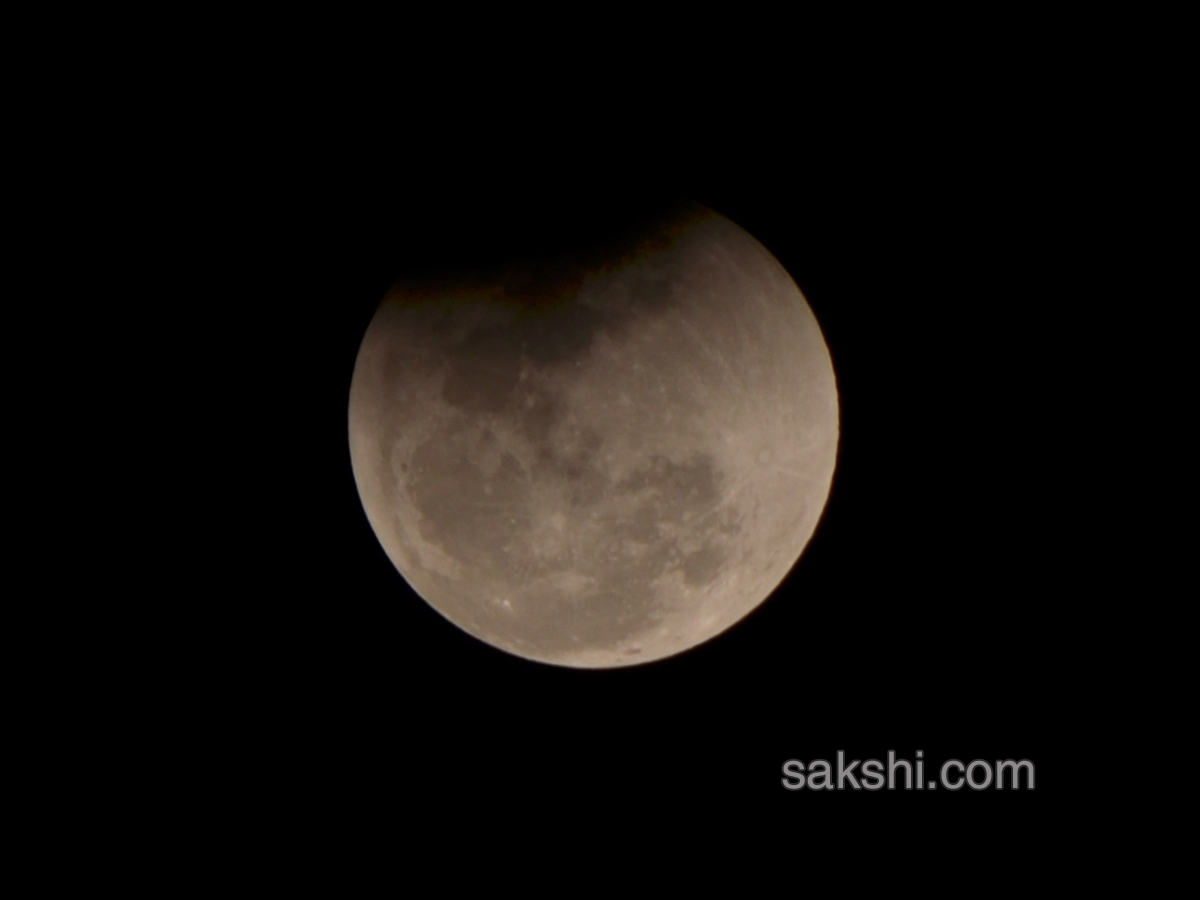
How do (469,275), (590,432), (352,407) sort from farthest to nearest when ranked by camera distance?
(352,407), (469,275), (590,432)

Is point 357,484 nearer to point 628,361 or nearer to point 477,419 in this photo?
point 477,419

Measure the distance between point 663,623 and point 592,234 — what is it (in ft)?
4.97

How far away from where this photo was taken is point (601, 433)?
304cm

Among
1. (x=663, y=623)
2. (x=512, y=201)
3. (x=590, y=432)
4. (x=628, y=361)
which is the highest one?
(x=512, y=201)

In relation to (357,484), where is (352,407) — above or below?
above

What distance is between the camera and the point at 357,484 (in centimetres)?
382

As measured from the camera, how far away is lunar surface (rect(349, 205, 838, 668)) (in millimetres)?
3055

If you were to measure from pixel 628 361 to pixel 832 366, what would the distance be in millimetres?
1198

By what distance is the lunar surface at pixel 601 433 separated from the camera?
10.0ft

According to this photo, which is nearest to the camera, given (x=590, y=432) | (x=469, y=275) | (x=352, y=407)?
(x=590, y=432)

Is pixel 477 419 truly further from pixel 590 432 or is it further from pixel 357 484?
pixel 357 484

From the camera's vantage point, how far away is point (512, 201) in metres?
3.29

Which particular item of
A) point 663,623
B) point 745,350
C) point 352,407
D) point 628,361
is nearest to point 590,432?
point 628,361

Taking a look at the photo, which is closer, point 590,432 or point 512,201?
point 590,432
